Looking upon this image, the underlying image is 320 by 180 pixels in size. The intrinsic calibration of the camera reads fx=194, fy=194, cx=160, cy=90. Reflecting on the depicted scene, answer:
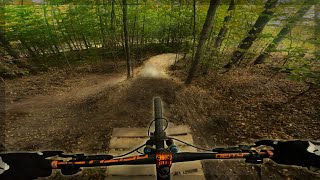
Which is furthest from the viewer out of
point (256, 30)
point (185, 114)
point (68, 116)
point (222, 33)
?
point (256, 30)

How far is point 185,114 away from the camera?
30.3 ft

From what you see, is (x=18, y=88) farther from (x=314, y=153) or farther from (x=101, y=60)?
(x=314, y=153)

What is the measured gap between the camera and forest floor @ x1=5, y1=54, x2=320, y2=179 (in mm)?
6988

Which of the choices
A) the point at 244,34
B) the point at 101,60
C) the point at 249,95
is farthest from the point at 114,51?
the point at 249,95

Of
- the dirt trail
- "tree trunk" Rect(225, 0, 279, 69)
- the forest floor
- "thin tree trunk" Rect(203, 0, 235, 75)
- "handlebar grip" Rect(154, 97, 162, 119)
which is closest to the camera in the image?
"handlebar grip" Rect(154, 97, 162, 119)

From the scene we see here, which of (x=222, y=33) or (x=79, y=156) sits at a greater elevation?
(x=222, y=33)

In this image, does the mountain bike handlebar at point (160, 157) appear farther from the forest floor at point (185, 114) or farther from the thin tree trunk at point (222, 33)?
the thin tree trunk at point (222, 33)

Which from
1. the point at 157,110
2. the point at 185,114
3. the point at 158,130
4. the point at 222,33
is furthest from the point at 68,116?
the point at 222,33

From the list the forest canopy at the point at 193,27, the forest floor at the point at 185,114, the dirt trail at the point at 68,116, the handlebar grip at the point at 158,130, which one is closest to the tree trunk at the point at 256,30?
the forest canopy at the point at 193,27

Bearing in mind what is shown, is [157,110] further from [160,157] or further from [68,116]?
[68,116]

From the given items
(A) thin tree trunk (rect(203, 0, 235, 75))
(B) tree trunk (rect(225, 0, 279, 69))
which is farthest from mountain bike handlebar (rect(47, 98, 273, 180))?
(B) tree trunk (rect(225, 0, 279, 69))

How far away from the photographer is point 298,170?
5992mm

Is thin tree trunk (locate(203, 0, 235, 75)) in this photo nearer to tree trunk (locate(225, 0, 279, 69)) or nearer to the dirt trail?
tree trunk (locate(225, 0, 279, 69))

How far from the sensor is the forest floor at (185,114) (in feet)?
22.9
